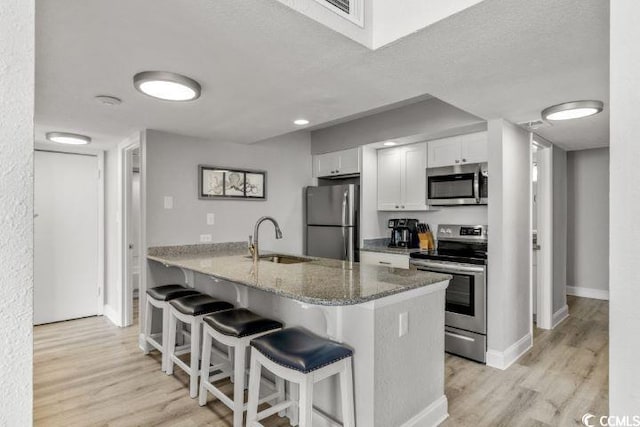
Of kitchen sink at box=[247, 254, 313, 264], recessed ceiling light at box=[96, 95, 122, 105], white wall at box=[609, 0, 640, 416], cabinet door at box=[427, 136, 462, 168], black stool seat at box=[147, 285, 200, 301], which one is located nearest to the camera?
white wall at box=[609, 0, 640, 416]

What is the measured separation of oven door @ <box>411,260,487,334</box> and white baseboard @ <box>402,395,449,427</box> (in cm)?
99

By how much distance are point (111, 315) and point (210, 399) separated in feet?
8.22

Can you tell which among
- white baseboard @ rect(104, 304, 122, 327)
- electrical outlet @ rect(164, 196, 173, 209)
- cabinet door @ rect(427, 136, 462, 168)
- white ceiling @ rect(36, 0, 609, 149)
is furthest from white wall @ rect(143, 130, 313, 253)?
cabinet door @ rect(427, 136, 462, 168)

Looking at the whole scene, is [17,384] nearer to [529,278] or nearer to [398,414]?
[398,414]

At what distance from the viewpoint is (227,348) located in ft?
9.30

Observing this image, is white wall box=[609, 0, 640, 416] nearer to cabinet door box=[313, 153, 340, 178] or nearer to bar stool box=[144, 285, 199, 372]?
bar stool box=[144, 285, 199, 372]

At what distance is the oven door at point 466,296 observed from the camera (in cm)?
301

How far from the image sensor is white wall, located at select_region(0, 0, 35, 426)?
0.69m

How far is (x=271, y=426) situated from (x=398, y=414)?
2.50ft

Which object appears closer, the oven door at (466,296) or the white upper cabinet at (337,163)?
the oven door at (466,296)

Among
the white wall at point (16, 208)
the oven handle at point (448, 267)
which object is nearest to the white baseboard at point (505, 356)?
the oven handle at point (448, 267)

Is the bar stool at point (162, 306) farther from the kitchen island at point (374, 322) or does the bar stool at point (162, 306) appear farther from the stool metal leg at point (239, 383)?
the stool metal leg at point (239, 383)

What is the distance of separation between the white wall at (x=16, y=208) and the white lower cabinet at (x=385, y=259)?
9.73 ft

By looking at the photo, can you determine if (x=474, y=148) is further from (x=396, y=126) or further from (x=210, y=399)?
(x=210, y=399)
